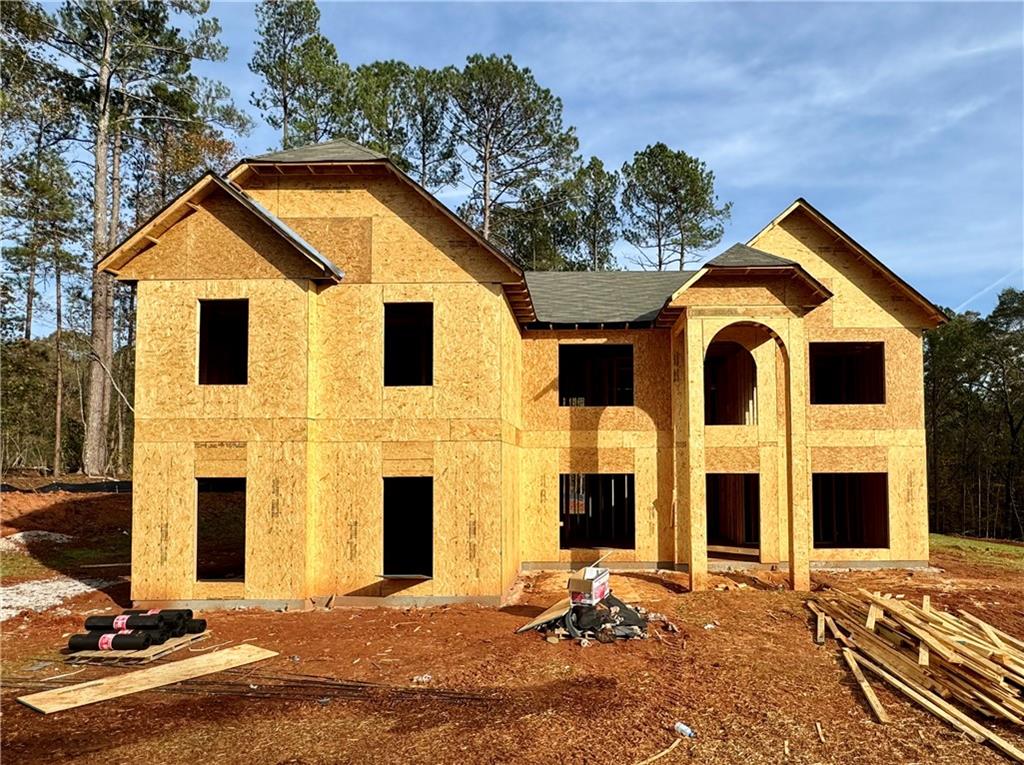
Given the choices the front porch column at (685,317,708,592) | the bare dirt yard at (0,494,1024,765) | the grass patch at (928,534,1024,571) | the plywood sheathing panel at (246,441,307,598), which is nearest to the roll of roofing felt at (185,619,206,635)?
the bare dirt yard at (0,494,1024,765)

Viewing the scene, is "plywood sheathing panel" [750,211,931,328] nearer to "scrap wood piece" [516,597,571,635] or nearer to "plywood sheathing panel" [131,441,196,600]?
"scrap wood piece" [516,597,571,635]

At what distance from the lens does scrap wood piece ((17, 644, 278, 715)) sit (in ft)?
26.7

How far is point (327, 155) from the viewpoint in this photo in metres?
14.3

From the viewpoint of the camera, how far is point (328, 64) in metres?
32.0

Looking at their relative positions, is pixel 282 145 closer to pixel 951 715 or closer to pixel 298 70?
pixel 298 70

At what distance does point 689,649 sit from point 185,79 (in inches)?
1249

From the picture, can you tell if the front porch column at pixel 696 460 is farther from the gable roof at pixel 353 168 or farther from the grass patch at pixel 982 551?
the grass patch at pixel 982 551

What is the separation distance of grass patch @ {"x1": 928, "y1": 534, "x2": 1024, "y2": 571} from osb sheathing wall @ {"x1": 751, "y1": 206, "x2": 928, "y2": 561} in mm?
3493

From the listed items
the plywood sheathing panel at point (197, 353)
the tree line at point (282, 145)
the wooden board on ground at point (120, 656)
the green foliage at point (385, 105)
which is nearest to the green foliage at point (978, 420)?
the tree line at point (282, 145)

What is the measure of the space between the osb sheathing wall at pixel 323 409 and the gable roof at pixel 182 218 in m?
0.20

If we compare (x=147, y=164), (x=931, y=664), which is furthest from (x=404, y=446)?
(x=147, y=164)

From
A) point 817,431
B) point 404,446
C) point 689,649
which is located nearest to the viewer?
point 689,649

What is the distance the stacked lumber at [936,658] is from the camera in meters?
7.58

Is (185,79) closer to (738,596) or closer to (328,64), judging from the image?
(328,64)
